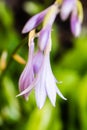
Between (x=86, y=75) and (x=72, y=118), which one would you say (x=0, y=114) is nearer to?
(x=72, y=118)

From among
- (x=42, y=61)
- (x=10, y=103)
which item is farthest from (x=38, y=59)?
(x=10, y=103)

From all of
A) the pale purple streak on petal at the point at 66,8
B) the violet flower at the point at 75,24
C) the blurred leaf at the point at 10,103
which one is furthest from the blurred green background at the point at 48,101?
the pale purple streak on petal at the point at 66,8

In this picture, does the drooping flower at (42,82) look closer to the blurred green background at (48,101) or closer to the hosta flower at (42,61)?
the hosta flower at (42,61)

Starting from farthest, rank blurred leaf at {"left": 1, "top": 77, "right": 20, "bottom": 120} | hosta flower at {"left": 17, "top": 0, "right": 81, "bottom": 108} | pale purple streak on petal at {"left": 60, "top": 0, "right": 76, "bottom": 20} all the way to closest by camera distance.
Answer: blurred leaf at {"left": 1, "top": 77, "right": 20, "bottom": 120} < hosta flower at {"left": 17, "top": 0, "right": 81, "bottom": 108} < pale purple streak on petal at {"left": 60, "top": 0, "right": 76, "bottom": 20}

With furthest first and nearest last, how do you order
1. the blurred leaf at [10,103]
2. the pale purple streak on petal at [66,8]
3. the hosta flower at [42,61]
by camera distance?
the blurred leaf at [10,103] → the hosta flower at [42,61] → the pale purple streak on petal at [66,8]

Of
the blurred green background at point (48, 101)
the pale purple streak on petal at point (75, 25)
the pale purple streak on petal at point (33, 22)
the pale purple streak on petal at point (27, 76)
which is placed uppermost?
the pale purple streak on petal at point (33, 22)

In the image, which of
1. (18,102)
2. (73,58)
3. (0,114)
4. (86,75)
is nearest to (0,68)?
(0,114)

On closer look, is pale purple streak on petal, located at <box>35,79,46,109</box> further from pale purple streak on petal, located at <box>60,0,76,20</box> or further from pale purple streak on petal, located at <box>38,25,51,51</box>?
pale purple streak on petal, located at <box>60,0,76,20</box>

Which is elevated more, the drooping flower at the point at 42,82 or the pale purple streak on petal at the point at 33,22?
the pale purple streak on petal at the point at 33,22

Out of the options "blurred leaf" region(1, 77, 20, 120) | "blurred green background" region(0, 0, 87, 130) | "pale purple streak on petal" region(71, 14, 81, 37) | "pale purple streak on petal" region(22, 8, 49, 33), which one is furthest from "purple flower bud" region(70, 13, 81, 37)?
"blurred leaf" region(1, 77, 20, 120)

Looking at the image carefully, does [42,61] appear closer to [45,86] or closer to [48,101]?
[45,86]

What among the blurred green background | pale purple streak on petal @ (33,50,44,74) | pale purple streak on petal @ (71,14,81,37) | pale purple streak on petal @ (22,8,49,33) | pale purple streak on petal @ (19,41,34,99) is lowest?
the blurred green background
